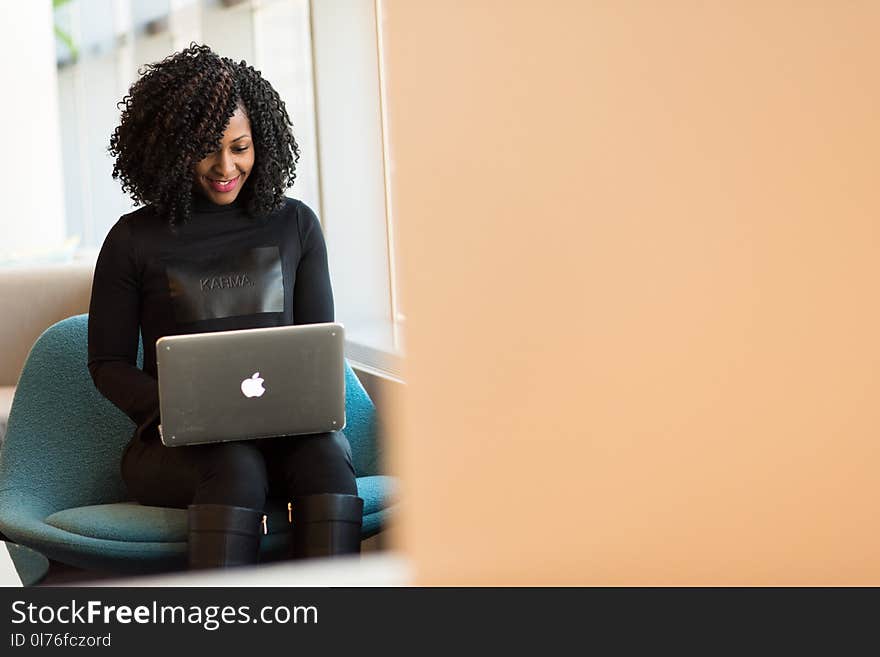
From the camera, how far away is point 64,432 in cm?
223

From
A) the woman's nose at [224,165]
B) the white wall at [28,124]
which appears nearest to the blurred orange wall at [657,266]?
the woman's nose at [224,165]

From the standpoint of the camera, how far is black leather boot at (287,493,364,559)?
1.97m

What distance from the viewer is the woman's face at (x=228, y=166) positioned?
2.25 meters

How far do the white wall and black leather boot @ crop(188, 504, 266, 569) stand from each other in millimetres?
3406

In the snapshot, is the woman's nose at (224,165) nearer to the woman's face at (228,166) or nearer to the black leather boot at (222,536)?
the woman's face at (228,166)

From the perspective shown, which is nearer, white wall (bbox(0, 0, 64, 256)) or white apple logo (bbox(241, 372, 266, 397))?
white apple logo (bbox(241, 372, 266, 397))

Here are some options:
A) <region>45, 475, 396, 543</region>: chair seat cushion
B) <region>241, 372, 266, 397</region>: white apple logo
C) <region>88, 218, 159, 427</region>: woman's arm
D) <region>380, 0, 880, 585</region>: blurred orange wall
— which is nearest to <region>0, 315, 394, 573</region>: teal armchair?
<region>45, 475, 396, 543</region>: chair seat cushion

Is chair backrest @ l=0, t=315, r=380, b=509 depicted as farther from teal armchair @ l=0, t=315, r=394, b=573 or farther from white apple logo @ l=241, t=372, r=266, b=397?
white apple logo @ l=241, t=372, r=266, b=397

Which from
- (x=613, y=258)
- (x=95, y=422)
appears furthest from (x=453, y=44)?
(x=95, y=422)

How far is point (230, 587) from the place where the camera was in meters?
0.50

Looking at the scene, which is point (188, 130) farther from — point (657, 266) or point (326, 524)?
point (657, 266)

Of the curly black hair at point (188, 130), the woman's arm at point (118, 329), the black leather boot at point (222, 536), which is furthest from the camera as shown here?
the curly black hair at point (188, 130)

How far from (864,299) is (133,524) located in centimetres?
171
